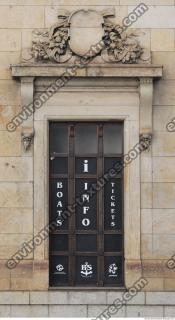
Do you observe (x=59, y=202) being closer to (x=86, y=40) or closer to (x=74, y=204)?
(x=74, y=204)

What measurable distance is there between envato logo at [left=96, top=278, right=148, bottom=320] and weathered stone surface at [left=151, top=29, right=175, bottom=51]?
532cm

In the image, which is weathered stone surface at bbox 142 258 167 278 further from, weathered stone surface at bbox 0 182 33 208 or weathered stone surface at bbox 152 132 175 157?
weathered stone surface at bbox 0 182 33 208

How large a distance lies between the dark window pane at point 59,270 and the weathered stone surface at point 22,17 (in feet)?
17.7

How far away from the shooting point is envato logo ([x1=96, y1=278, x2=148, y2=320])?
23.6 m

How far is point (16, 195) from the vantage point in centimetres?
2384

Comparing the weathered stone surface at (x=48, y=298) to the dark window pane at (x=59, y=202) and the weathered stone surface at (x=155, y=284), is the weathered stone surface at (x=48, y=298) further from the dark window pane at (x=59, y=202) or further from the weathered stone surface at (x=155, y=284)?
the weathered stone surface at (x=155, y=284)

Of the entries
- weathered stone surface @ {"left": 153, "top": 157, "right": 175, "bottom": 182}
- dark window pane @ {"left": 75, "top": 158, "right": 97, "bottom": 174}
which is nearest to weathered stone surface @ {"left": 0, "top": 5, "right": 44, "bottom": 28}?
dark window pane @ {"left": 75, "top": 158, "right": 97, "bottom": 174}

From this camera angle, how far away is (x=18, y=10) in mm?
24062

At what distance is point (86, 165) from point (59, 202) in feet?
3.47

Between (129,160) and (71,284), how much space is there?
3153mm

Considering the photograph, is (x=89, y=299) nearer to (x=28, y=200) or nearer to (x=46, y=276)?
(x=46, y=276)

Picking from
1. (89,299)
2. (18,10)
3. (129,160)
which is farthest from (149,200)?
(18,10)

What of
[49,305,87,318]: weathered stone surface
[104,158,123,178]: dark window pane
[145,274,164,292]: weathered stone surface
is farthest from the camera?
[104,158,123,178]: dark window pane

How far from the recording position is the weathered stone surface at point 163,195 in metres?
23.9
